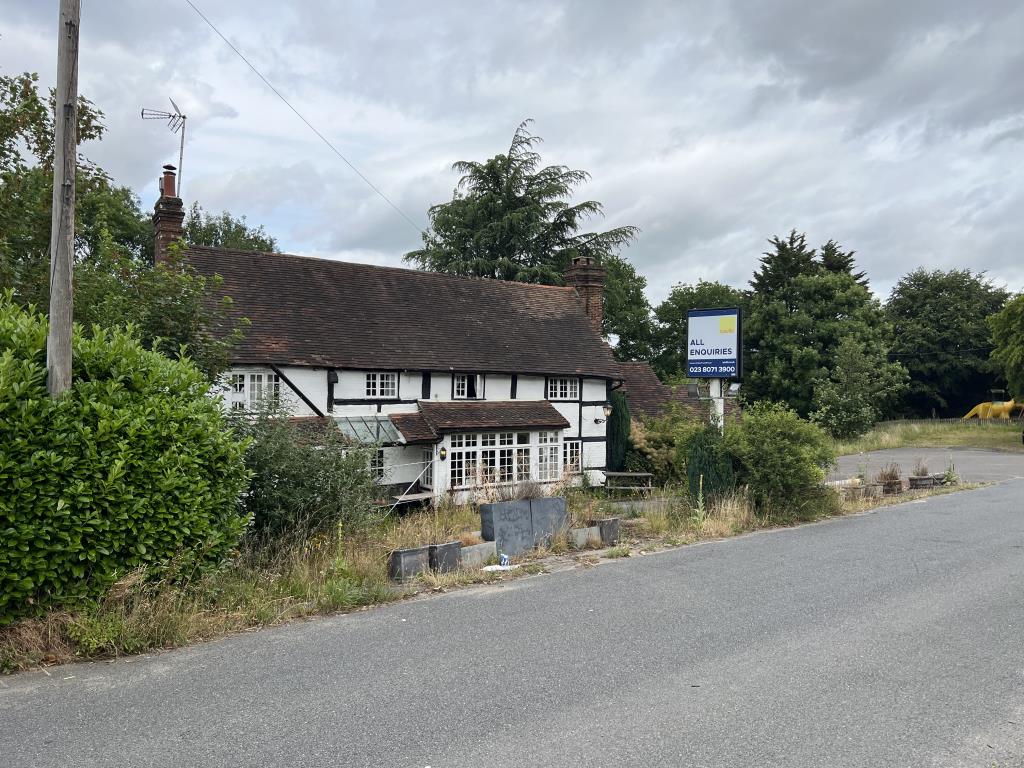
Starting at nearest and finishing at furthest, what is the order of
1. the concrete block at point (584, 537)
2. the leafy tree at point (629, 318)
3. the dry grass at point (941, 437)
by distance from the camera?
the concrete block at point (584, 537) < the dry grass at point (941, 437) < the leafy tree at point (629, 318)

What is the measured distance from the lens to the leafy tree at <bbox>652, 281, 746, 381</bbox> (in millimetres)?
51625

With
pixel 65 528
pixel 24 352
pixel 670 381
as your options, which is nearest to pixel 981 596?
pixel 65 528

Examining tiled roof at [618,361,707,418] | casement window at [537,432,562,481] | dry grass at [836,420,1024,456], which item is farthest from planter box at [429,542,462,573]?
dry grass at [836,420,1024,456]

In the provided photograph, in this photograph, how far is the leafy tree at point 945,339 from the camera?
53031mm

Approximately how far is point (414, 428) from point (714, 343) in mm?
8020

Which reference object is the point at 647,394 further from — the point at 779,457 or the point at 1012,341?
the point at 1012,341

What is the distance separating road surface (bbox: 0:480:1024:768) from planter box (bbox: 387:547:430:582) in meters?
0.80

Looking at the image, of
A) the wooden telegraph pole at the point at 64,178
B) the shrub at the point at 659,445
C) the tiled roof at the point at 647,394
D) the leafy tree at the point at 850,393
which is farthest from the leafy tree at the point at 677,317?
the wooden telegraph pole at the point at 64,178

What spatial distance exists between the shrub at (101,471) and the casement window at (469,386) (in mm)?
13292

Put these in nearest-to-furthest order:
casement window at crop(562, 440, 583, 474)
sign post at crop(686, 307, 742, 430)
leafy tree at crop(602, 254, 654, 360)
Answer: sign post at crop(686, 307, 742, 430)
casement window at crop(562, 440, 583, 474)
leafy tree at crop(602, 254, 654, 360)

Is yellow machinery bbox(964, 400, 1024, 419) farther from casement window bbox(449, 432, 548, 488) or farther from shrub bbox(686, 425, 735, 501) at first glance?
shrub bbox(686, 425, 735, 501)

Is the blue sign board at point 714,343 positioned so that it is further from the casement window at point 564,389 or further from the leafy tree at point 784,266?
the leafy tree at point 784,266

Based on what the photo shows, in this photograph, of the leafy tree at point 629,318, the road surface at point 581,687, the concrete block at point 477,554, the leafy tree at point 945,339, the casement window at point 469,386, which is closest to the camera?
the road surface at point 581,687

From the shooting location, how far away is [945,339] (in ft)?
175
